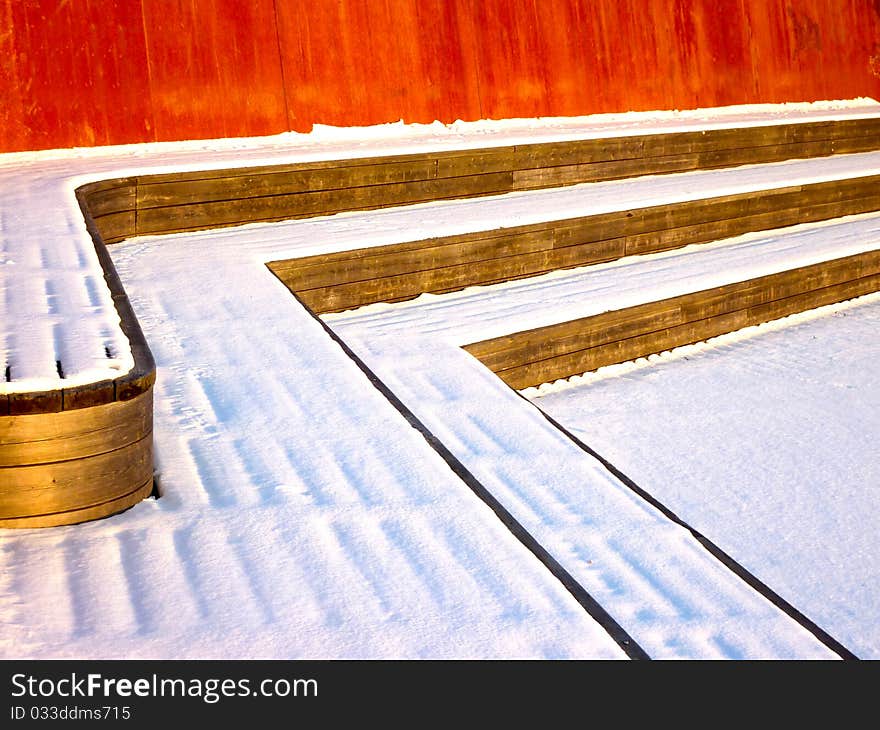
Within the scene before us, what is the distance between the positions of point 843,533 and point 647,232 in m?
2.22

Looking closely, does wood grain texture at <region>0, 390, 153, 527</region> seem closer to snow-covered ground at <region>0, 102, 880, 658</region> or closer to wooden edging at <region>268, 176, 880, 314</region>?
snow-covered ground at <region>0, 102, 880, 658</region>

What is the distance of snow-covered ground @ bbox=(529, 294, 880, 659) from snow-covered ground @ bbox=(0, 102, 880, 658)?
0.67 metres

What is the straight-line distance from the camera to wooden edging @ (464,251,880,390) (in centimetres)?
361

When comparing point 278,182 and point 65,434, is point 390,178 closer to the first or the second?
point 278,182

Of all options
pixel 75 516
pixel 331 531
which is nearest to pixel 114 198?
pixel 75 516

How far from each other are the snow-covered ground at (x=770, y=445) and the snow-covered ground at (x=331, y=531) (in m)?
0.67

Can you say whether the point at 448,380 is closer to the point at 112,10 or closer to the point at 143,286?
the point at 143,286

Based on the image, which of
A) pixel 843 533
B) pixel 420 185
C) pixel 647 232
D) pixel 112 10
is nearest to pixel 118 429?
pixel 843 533

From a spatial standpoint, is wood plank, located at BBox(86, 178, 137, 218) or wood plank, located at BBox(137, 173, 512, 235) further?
wood plank, located at BBox(137, 173, 512, 235)

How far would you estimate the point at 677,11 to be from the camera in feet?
22.8

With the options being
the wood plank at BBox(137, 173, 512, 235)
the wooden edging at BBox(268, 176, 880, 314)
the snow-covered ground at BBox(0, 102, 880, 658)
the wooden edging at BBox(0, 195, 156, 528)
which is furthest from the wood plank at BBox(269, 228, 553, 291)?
the wooden edging at BBox(0, 195, 156, 528)

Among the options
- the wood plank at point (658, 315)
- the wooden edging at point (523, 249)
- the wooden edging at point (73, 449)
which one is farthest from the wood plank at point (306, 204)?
the wooden edging at point (73, 449)

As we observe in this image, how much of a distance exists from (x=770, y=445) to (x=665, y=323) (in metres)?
0.91
